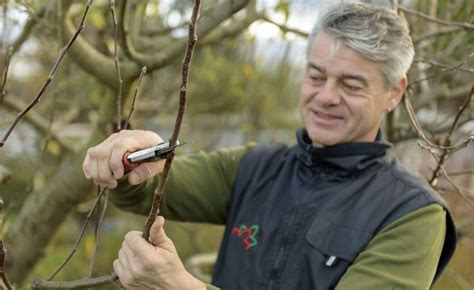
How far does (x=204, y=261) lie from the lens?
213 inches

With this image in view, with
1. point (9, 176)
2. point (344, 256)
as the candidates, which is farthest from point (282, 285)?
point (9, 176)

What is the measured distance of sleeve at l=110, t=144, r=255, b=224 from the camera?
2.79 meters

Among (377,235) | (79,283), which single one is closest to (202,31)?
(377,235)

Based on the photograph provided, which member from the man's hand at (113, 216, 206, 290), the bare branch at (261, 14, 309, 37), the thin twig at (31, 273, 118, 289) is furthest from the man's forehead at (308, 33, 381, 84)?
the thin twig at (31, 273, 118, 289)

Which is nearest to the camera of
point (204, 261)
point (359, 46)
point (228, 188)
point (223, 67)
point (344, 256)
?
point (344, 256)

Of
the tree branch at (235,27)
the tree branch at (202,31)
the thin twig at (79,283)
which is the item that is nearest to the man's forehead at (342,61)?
the tree branch at (202,31)

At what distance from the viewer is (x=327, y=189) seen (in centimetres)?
254

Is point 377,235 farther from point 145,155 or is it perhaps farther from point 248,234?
point 145,155

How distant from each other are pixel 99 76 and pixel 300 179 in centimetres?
113

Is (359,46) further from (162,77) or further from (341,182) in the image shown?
(162,77)

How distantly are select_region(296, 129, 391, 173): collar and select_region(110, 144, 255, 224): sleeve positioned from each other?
16.2 inches

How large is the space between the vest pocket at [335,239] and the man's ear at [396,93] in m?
0.64

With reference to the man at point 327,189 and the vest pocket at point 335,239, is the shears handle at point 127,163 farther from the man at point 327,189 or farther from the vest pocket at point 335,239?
the vest pocket at point 335,239

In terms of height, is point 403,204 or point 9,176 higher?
point 9,176
